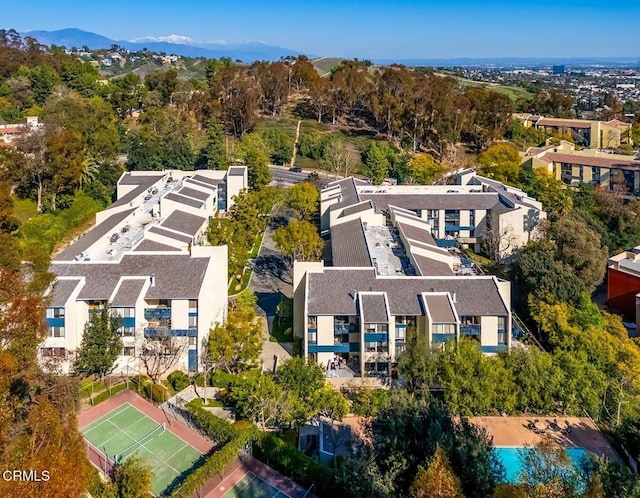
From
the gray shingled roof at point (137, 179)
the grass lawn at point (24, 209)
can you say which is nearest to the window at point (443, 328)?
the grass lawn at point (24, 209)

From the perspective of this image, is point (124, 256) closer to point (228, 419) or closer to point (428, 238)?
point (228, 419)

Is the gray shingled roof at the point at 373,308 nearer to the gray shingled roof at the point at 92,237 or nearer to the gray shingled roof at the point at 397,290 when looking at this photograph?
the gray shingled roof at the point at 397,290

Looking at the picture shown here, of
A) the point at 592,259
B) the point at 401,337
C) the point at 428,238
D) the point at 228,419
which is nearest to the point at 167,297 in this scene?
the point at 228,419

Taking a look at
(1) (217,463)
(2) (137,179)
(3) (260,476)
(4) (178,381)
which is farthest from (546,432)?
(2) (137,179)

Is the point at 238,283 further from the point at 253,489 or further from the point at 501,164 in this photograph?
the point at 501,164

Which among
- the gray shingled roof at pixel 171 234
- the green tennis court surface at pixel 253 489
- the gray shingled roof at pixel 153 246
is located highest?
the gray shingled roof at pixel 171 234

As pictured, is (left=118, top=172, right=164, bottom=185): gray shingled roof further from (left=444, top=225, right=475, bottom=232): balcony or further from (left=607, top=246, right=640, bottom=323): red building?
(left=607, top=246, right=640, bottom=323): red building
